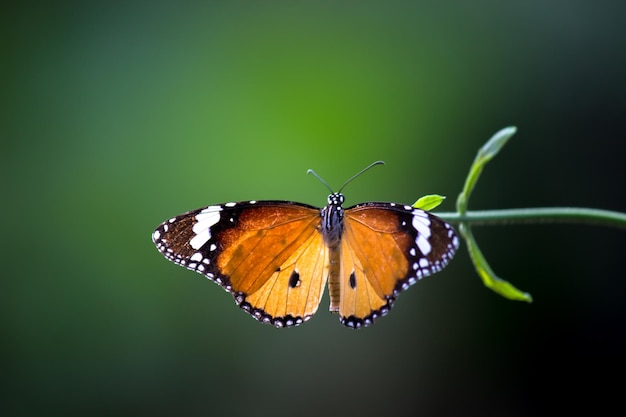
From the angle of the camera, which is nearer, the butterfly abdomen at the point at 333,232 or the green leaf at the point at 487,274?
the green leaf at the point at 487,274

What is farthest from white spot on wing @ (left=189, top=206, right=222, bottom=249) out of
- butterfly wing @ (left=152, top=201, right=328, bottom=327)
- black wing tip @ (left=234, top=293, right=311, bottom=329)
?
black wing tip @ (left=234, top=293, right=311, bottom=329)

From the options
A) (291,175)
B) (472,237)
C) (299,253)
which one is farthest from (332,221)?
(291,175)

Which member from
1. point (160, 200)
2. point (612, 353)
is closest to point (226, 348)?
point (160, 200)

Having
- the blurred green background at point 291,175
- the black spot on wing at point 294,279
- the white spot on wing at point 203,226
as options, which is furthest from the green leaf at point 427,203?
the blurred green background at point 291,175

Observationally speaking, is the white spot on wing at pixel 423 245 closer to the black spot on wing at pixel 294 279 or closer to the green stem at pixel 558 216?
the green stem at pixel 558 216

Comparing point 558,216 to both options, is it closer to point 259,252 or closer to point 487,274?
point 487,274

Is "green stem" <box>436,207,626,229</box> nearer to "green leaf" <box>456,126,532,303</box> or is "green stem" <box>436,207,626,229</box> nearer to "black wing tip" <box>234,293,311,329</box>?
"green leaf" <box>456,126,532,303</box>

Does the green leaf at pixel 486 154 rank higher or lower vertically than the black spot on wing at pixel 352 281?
higher
